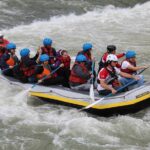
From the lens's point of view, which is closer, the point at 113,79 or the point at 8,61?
the point at 113,79

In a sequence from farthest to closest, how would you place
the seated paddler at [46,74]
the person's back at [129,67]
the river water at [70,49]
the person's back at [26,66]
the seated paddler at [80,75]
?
the person's back at [26,66]
the seated paddler at [46,74]
the seated paddler at [80,75]
the person's back at [129,67]
the river water at [70,49]

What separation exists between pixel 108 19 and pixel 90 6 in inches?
91.4

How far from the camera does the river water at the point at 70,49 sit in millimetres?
8242

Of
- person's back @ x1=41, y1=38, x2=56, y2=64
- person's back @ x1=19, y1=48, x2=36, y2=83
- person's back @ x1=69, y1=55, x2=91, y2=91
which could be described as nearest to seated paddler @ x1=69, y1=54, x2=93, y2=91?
person's back @ x1=69, y1=55, x2=91, y2=91

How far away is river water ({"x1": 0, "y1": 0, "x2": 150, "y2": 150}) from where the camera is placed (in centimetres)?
824

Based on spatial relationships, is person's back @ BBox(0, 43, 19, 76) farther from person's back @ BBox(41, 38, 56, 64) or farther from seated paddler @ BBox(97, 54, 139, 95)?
seated paddler @ BBox(97, 54, 139, 95)

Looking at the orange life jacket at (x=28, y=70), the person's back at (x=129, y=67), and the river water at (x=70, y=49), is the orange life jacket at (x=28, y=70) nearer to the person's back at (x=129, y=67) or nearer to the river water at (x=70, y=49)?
the river water at (x=70, y=49)

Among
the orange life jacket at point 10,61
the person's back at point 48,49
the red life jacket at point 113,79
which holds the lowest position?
the red life jacket at point 113,79

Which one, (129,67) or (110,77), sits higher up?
(129,67)

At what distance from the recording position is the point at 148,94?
8.76m

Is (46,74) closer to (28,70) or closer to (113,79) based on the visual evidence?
(28,70)

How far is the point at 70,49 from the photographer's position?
1376cm

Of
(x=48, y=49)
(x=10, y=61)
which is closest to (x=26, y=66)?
(x=10, y=61)

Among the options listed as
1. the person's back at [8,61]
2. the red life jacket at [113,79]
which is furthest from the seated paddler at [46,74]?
the red life jacket at [113,79]
